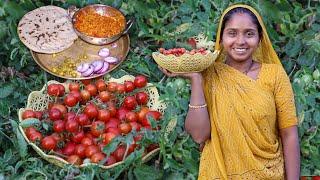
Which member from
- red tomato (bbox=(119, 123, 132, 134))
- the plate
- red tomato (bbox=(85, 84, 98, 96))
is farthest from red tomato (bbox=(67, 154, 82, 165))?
the plate

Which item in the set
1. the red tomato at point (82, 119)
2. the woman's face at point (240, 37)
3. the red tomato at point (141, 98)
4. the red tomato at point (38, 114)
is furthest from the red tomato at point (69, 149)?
the woman's face at point (240, 37)

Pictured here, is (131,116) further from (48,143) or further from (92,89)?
(48,143)

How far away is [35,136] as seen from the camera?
2752 millimetres

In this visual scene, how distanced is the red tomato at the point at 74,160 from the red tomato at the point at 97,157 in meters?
0.06

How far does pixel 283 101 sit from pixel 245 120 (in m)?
0.15

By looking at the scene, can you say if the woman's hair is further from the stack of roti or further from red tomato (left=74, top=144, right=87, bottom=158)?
the stack of roti

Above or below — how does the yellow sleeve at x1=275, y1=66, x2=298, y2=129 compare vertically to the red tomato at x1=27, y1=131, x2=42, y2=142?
above

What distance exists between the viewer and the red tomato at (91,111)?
2902mm

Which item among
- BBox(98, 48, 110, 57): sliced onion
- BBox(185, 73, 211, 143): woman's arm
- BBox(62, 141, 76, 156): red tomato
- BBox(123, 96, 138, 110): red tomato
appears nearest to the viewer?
BBox(185, 73, 211, 143): woman's arm

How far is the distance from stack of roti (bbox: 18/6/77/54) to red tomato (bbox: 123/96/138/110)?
622 millimetres

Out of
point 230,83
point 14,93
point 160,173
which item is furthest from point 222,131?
point 14,93

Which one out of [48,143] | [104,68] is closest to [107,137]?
[48,143]

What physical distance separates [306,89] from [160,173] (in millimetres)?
866

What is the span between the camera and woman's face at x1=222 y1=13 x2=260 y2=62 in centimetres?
195
